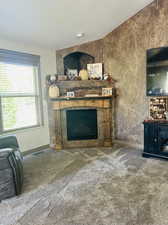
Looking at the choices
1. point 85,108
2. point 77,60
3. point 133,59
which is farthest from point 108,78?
point 77,60

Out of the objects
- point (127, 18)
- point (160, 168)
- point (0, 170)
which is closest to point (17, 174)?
point (0, 170)

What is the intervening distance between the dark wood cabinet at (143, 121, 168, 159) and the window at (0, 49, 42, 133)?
244 centimetres

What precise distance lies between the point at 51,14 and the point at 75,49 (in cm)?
144

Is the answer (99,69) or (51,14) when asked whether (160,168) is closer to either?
(99,69)

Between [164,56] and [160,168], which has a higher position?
[164,56]

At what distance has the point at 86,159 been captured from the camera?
327cm

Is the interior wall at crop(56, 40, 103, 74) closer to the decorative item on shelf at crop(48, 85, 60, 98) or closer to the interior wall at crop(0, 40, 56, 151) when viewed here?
the interior wall at crop(0, 40, 56, 151)

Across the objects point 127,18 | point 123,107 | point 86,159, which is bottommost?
point 86,159

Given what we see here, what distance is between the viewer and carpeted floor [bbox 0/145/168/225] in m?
1.72

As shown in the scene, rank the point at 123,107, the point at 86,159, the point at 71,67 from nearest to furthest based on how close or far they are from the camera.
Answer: the point at 86,159 < the point at 123,107 < the point at 71,67

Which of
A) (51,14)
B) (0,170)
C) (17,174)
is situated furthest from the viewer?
(51,14)

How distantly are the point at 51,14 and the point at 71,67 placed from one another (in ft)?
6.13

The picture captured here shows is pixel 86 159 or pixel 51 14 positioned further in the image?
pixel 86 159

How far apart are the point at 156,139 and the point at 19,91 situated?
2.97m
